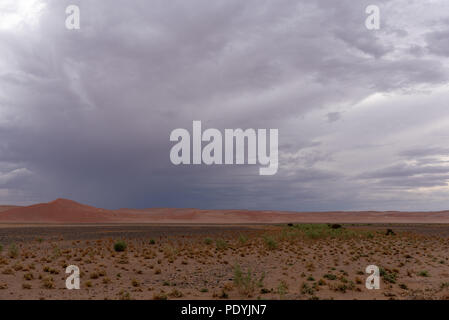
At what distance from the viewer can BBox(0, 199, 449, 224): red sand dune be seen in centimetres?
13725

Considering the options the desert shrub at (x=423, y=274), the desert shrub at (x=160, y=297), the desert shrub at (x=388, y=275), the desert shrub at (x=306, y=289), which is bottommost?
the desert shrub at (x=423, y=274)

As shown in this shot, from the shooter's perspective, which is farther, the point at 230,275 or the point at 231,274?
the point at 231,274

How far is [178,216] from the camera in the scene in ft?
556

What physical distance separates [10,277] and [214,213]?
538 ft

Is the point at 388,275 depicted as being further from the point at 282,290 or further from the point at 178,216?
the point at 178,216

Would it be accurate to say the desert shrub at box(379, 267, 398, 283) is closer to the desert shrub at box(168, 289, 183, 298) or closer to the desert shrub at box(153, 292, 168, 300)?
the desert shrub at box(168, 289, 183, 298)

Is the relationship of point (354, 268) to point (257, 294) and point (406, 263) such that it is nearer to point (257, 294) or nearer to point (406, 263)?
point (406, 263)

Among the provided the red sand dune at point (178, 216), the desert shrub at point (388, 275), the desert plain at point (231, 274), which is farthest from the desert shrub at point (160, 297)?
the red sand dune at point (178, 216)

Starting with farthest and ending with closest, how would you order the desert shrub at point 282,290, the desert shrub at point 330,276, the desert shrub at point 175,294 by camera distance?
the desert shrub at point 330,276 < the desert shrub at point 175,294 < the desert shrub at point 282,290

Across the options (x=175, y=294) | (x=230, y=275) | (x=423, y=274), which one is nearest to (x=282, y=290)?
(x=175, y=294)

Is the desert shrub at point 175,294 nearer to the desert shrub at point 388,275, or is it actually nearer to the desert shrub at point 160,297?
the desert shrub at point 160,297

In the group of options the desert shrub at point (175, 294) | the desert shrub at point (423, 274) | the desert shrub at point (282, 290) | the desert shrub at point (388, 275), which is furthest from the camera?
the desert shrub at point (423, 274)

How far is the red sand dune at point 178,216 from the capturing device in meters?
137

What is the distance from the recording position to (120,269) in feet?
70.2
